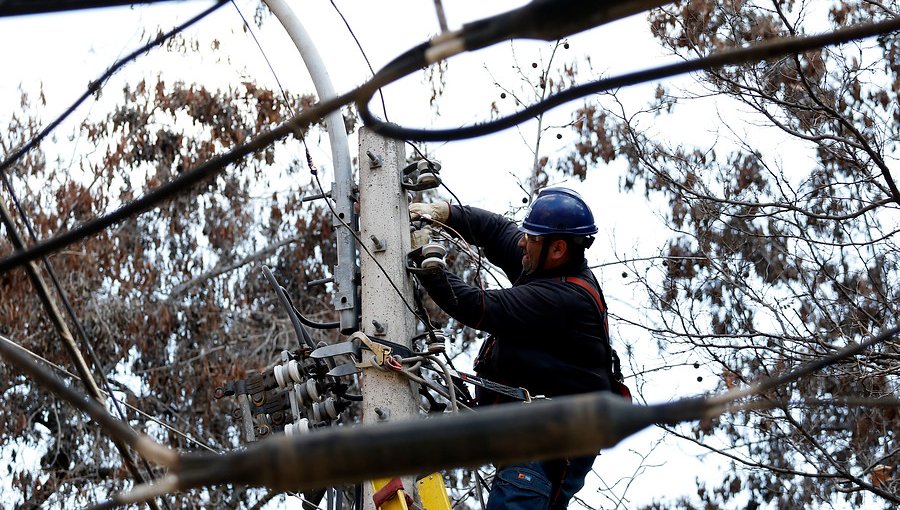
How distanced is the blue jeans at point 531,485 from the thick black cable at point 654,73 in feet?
11.1

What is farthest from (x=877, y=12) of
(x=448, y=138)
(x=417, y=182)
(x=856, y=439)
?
(x=448, y=138)

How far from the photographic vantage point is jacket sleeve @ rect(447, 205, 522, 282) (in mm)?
6477

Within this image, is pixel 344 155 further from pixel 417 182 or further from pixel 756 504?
pixel 756 504

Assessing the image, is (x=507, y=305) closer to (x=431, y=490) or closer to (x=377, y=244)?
(x=377, y=244)

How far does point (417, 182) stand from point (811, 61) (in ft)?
11.9

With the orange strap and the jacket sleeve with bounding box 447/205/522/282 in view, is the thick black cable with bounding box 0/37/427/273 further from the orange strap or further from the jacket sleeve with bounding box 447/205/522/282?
the jacket sleeve with bounding box 447/205/522/282

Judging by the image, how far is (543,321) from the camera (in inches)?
229

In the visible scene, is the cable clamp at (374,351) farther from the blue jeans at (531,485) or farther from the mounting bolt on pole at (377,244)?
the blue jeans at (531,485)

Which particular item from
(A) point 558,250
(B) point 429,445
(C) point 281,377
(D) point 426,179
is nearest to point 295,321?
(C) point 281,377

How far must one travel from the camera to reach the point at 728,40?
8508 millimetres

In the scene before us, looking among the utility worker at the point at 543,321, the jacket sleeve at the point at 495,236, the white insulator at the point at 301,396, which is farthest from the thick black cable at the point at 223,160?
the jacket sleeve at the point at 495,236

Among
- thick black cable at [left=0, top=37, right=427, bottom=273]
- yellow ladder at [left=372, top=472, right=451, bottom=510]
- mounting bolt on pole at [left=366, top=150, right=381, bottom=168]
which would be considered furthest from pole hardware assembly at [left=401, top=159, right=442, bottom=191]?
thick black cable at [left=0, top=37, right=427, bottom=273]

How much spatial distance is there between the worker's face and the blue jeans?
1.01m

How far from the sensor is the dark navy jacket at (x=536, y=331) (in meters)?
5.71
